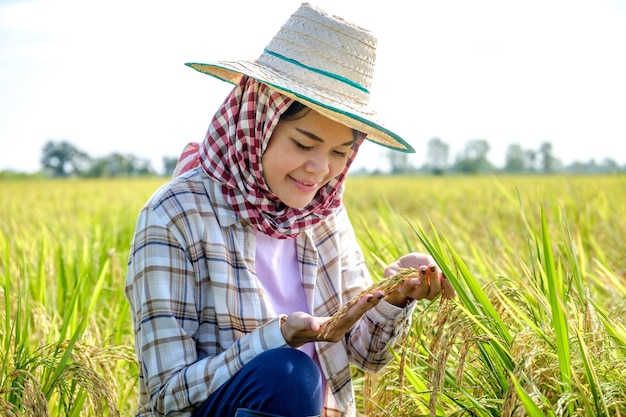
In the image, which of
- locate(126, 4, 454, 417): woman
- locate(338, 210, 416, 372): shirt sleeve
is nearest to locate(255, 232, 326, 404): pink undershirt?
locate(126, 4, 454, 417): woman

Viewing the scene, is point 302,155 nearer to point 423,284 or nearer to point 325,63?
point 325,63

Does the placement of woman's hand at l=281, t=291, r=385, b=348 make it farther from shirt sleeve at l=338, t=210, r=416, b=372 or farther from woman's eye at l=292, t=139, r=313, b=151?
woman's eye at l=292, t=139, r=313, b=151

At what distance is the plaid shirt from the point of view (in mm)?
1678

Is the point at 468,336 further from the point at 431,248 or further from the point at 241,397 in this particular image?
the point at 241,397

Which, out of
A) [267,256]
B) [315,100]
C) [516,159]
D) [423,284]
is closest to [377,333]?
[423,284]

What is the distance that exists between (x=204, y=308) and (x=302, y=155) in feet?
1.42

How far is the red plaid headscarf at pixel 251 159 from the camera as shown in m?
1.79

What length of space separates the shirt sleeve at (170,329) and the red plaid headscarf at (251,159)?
187mm

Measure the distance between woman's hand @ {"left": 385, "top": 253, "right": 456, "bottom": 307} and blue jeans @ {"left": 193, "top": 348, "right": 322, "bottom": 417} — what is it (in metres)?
0.29

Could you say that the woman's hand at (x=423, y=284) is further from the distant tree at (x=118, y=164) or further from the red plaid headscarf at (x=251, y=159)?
the distant tree at (x=118, y=164)

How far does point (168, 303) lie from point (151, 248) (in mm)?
132

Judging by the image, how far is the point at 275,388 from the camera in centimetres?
156

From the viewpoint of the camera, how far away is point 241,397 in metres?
1.61

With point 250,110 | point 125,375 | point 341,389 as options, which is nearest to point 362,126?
point 250,110
